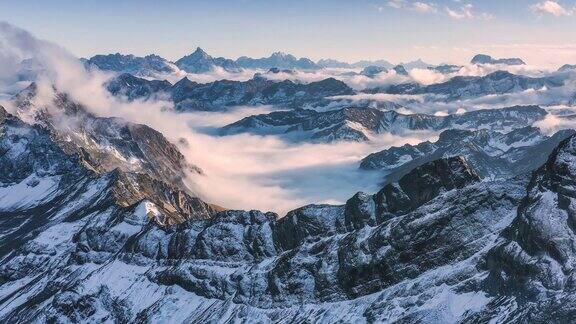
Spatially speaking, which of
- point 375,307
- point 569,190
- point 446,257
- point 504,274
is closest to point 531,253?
point 504,274

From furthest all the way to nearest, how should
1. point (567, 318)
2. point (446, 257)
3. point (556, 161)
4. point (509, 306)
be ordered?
point (446, 257)
point (556, 161)
point (509, 306)
point (567, 318)

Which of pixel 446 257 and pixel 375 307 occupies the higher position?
pixel 446 257

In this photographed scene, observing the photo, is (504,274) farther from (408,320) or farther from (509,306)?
(408,320)

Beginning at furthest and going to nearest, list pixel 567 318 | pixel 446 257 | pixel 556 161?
pixel 446 257, pixel 556 161, pixel 567 318

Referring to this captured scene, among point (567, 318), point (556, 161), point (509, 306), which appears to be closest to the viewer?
Result: point (567, 318)

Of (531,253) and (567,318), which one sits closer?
(567,318)

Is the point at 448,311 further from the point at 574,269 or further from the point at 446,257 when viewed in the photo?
the point at 574,269

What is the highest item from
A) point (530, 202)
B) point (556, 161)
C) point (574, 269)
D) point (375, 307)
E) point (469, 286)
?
point (556, 161)

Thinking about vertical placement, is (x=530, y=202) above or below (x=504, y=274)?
above

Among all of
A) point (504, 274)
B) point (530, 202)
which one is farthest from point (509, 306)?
point (530, 202)
